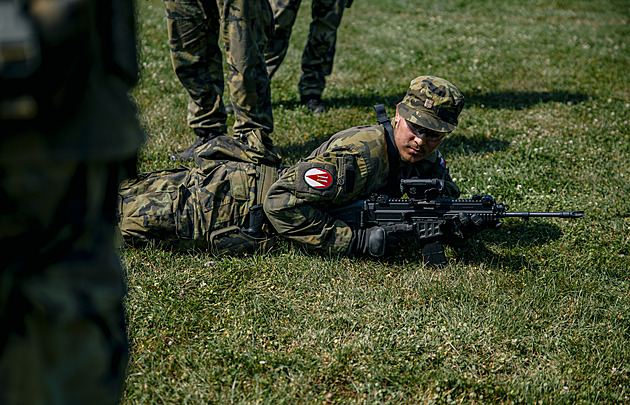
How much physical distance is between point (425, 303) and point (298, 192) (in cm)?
126

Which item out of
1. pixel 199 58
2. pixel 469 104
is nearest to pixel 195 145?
pixel 199 58

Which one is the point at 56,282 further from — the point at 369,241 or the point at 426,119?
the point at 426,119

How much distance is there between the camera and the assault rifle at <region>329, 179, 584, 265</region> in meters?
3.97

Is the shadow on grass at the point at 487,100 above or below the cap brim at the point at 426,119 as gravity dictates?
below

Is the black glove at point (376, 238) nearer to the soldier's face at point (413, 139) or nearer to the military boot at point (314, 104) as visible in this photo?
the soldier's face at point (413, 139)

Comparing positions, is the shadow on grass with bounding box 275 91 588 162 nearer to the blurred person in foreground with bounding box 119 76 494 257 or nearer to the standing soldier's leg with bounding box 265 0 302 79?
the standing soldier's leg with bounding box 265 0 302 79

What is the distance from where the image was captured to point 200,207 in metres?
4.02

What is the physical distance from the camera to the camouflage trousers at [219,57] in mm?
4758

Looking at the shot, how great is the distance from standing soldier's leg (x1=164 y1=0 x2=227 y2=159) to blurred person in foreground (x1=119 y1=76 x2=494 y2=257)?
4.86 feet

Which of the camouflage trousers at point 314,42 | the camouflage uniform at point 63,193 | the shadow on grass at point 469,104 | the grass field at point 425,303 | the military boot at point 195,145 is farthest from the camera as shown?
the camouflage trousers at point 314,42

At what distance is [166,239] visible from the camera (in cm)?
409

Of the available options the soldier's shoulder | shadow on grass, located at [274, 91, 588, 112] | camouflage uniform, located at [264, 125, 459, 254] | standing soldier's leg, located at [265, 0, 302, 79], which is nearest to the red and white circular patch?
camouflage uniform, located at [264, 125, 459, 254]

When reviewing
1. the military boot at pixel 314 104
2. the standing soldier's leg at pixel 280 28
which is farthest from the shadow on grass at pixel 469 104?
the standing soldier's leg at pixel 280 28

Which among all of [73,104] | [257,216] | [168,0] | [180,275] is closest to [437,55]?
[168,0]
